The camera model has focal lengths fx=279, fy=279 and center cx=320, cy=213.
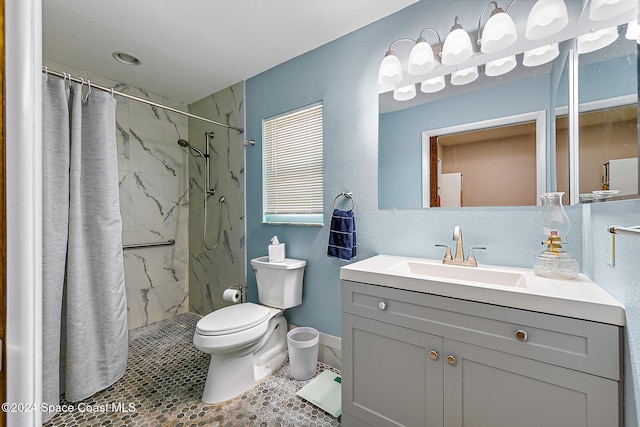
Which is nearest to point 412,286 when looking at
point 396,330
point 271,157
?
point 396,330

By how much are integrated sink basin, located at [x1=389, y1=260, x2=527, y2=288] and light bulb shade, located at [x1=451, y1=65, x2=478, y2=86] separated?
969 mm

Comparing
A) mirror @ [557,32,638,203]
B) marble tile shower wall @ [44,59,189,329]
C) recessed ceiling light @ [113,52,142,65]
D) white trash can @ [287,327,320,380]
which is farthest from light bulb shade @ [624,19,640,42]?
marble tile shower wall @ [44,59,189,329]

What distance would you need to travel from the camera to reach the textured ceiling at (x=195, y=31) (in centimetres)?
164

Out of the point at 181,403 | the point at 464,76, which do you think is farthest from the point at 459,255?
the point at 181,403

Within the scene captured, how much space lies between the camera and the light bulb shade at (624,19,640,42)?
0.71 meters

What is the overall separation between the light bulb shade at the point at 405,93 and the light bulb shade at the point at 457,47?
23cm

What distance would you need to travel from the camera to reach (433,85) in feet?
5.16

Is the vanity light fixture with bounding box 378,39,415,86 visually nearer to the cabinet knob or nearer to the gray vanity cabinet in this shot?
the gray vanity cabinet

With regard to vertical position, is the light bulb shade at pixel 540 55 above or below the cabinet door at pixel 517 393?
above

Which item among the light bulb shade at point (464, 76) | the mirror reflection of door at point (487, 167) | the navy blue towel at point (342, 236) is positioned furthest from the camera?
the navy blue towel at point (342, 236)

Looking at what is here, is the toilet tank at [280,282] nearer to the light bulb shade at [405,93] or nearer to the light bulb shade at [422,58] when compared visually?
the light bulb shade at [405,93]

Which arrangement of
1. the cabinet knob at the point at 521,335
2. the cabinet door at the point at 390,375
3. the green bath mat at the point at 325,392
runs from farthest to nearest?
the green bath mat at the point at 325,392
the cabinet door at the point at 390,375
the cabinet knob at the point at 521,335

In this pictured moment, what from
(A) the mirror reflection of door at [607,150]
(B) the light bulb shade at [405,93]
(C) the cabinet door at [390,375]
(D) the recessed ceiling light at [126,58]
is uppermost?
(D) the recessed ceiling light at [126,58]

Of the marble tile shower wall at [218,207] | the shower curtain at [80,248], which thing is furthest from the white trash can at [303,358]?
the shower curtain at [80,248]
